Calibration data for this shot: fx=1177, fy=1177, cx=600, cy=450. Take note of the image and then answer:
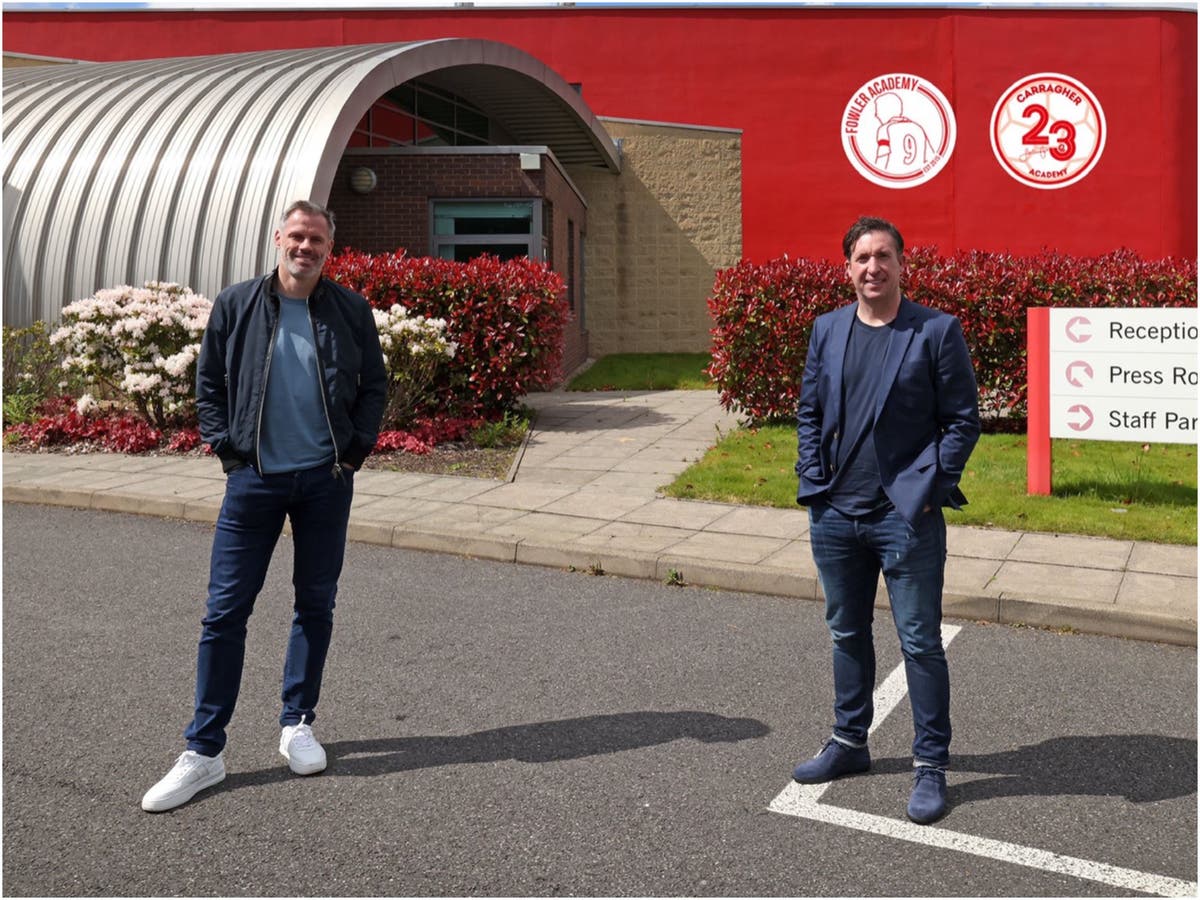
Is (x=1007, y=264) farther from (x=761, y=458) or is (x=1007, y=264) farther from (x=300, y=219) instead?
(x=300, y=219)

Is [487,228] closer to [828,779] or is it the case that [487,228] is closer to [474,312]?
[474,312]

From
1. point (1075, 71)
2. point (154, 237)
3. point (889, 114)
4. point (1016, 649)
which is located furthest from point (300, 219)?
point (1075, 71)

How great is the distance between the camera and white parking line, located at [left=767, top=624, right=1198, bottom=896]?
334cm

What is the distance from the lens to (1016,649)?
18.5 ft

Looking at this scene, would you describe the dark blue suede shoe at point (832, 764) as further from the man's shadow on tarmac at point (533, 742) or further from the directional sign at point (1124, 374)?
the directional sign at point (1124, 374)

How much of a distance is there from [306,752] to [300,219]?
6.12ft

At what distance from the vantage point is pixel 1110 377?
8578 mm

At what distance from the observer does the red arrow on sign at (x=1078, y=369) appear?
8.66 metres

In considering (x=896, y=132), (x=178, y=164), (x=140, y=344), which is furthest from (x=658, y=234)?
(x=140, y=344)

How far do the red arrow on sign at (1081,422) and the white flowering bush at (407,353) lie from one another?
5684 mm

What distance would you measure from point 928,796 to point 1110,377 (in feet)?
18.7

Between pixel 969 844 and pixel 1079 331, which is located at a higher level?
pixel 1079 331

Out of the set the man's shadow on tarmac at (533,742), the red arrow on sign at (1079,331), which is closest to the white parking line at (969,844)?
the man's shadow on tarmac at (533,742)

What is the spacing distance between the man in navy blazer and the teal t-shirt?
1708 mm
